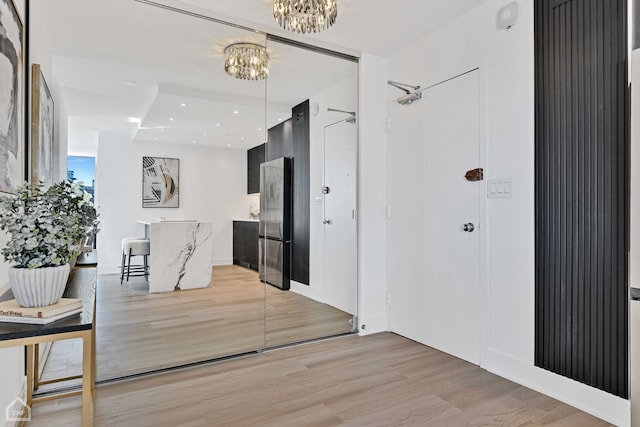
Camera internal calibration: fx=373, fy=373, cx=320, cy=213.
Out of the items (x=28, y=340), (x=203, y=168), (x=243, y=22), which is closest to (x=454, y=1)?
(x=243, y=22)

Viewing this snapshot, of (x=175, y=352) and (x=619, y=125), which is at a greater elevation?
(x=619, y=125)

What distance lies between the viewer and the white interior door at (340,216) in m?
3.56

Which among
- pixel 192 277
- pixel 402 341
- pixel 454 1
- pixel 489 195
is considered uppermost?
pixel 454 1

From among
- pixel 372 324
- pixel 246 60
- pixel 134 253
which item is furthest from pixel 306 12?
pixel 372 324

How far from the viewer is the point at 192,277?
10.6 ft

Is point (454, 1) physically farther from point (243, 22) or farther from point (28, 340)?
point (28, 340)

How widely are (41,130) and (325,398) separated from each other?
2.21m

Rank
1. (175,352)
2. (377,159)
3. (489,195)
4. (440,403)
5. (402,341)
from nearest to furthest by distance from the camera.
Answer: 1. (440,403)
2. (489,195)
3. (175,352)
4. (402,341)
5. (377,159)

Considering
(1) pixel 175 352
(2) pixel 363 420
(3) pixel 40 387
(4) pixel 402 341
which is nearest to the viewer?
(2) pixel 363 420

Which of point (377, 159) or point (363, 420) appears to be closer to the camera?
point (363, 420)

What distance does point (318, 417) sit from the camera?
1.92 metres

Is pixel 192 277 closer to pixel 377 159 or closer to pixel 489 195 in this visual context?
pixel 377 159

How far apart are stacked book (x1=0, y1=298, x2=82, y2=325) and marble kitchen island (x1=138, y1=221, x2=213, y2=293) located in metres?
1.69

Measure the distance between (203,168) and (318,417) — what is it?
212 centimetres
